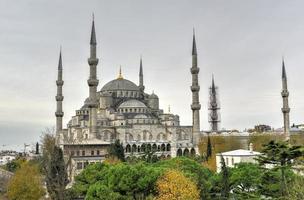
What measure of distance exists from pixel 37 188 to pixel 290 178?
55.0ft

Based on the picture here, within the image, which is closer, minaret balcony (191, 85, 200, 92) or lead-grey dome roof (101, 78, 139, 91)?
minaret balcony (191, 85, 200, 92)

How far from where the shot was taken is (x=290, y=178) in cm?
1914

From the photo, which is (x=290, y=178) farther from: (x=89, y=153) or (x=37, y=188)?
(x=89, y=153)

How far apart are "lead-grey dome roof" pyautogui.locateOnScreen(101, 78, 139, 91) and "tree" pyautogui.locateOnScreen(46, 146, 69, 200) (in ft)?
123

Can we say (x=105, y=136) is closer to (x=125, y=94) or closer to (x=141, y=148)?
(x=141, y=148)

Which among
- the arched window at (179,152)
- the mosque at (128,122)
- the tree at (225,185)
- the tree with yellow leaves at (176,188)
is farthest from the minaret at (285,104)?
the tree with yellow leaves at (176,188)

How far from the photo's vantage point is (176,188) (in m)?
20.1

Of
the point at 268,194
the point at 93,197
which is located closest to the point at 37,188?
the point at 93,197

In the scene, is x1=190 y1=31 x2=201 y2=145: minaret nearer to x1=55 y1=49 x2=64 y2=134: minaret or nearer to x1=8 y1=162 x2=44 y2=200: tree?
x1=55 y1=49 x2=64 y2=134: minaret

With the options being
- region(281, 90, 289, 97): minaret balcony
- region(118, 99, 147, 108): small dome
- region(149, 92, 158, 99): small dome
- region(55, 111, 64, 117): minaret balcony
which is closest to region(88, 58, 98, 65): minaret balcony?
region(55, 111, 64, 117): minaret balcony

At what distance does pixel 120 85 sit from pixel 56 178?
141 ft

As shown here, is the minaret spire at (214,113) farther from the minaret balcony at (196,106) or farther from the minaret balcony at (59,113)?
the minaret balcony at (59,113)

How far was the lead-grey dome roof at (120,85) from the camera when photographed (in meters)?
68.0

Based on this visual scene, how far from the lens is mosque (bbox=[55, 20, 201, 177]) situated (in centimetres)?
5331
